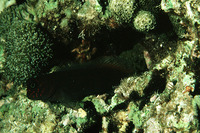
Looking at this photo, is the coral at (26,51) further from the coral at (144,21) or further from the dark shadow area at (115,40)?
the coral at (144,21)

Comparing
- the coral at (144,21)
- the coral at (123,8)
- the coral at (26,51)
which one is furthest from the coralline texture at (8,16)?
the coral at (144,21)

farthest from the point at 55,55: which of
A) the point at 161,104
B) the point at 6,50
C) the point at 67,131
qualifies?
the point at 161,104

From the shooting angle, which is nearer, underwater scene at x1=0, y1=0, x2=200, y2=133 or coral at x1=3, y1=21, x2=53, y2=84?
underwater scene at x1=0, y1=0, x2=200, y2=133

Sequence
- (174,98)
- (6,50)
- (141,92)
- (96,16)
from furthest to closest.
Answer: (6,50), (96,16), (141,92), (174,98)

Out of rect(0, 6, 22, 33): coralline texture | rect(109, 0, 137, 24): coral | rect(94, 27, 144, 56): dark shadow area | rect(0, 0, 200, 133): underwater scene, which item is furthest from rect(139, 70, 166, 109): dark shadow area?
rect(0, 6, 22, 33): coralline texture

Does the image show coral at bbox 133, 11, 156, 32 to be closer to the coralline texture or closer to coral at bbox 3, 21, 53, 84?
coral at bbox 3, 21, 53, 84

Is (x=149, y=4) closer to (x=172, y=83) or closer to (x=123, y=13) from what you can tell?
(x=123, y=13)
